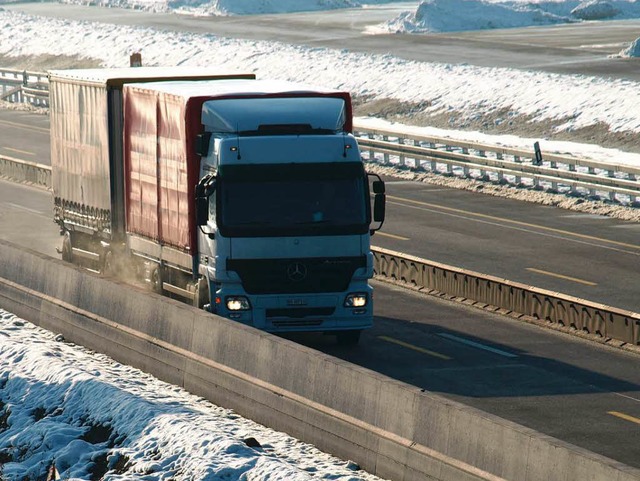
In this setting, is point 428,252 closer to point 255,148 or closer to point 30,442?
point 255,148

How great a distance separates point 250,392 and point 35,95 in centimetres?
5094

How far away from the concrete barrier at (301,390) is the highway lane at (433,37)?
41.4 metres

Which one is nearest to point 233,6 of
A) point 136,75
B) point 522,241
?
point 522,241

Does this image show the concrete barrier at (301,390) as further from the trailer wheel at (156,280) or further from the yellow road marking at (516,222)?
the yellow road marking at (516,222)

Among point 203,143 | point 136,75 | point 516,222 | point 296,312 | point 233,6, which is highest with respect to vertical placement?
point 136,75

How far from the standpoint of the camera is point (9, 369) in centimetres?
2216

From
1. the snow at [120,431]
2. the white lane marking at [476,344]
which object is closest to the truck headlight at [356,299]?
the white lane marking at [476,344]

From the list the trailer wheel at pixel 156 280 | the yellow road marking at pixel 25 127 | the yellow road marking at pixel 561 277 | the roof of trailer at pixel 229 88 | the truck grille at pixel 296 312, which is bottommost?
the yellow road marking at pixel 25 127

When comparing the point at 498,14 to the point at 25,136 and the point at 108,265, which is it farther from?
the point at 108,265

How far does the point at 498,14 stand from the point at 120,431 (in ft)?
254

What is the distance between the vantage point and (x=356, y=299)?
21.6 m

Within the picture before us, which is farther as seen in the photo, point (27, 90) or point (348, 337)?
point (27, 90)

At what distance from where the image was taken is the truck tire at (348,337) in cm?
2255

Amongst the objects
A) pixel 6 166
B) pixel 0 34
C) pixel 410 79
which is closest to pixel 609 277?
A: pixel 6 166
